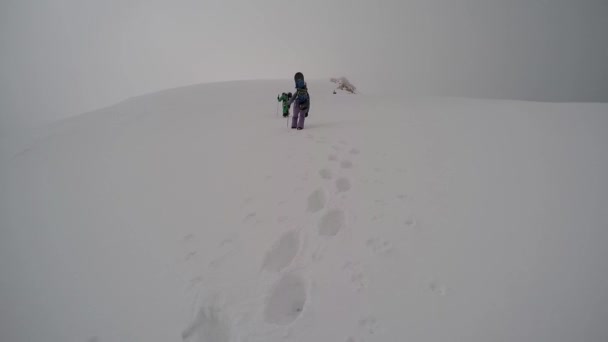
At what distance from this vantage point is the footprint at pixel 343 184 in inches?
179

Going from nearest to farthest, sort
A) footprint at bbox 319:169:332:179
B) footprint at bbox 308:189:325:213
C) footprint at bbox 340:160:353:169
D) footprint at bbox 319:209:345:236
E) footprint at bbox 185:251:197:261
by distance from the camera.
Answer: footprint at bbox 185:251:197:261
footprint at bbox 319:209:345:236
footprint at bbox 308:189:325:213
footprint at bbox 319:169:332:179
footprint at bbox 340:160:353:169

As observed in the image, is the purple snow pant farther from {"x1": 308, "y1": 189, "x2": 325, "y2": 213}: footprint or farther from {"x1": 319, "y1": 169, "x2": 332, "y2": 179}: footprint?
{"x1": 308, "y1": 189, "x2": 325, "y2": 213}: footprint

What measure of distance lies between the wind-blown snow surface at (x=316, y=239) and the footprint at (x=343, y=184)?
4 cm

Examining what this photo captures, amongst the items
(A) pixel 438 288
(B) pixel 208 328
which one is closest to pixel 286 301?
(B) pixel 208 328

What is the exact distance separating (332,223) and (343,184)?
1.08 m

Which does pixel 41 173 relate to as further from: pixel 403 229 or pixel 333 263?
pixel 403 229

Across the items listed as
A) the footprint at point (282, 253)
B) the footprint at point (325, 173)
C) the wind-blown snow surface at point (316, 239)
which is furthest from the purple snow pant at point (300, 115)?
the footprint at point (282, 253)

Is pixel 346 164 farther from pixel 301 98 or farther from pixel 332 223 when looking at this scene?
pixel 301 98

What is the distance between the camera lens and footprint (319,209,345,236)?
3.65 meters

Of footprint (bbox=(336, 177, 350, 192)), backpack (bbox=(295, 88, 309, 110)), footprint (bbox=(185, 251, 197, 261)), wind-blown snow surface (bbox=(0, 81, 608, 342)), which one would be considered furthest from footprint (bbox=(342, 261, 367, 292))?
backpack (bbox=(295, 88, 309, 110))

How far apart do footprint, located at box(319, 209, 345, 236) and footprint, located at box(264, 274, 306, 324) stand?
0.82m

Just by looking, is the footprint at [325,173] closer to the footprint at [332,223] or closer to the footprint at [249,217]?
the footprint at [332,223]

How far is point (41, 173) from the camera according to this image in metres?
5.94

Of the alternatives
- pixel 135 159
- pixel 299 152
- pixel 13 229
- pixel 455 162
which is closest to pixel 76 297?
pixel 13 229
